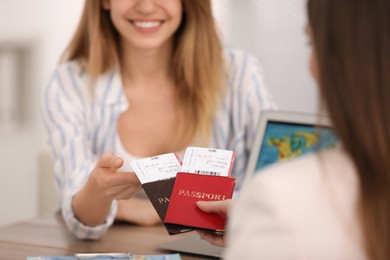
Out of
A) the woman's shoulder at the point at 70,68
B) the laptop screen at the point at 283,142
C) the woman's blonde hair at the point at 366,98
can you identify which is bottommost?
the laptop screen at the point at 283,142

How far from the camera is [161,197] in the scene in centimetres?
134

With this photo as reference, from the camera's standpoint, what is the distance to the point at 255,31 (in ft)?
11.1

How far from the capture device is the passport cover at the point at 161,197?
1.33m

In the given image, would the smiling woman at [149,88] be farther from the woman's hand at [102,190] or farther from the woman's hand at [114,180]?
the woman's hand at [114,180]

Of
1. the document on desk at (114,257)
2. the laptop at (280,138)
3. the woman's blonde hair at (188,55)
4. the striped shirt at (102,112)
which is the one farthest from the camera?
the woman's blonde hair at (188,55)

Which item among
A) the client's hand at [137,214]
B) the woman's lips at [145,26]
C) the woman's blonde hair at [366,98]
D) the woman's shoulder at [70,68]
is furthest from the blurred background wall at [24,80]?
the woman's blonde hair at [366,98]

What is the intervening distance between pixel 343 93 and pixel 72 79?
146cm

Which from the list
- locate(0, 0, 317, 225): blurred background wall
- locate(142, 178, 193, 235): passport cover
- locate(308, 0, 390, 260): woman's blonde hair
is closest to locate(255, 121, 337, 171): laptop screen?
locate(142, 178, 193, 235): passport cover

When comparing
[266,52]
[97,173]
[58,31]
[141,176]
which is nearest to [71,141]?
[97,173]

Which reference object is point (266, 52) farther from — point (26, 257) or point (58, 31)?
point (26, 257)

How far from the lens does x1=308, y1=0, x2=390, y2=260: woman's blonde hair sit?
85 centimetres

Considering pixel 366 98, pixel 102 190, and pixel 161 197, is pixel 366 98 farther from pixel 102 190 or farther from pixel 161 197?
pixel 102 190

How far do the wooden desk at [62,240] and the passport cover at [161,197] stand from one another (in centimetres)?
24

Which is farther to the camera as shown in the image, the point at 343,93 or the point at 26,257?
the point at 26,257
